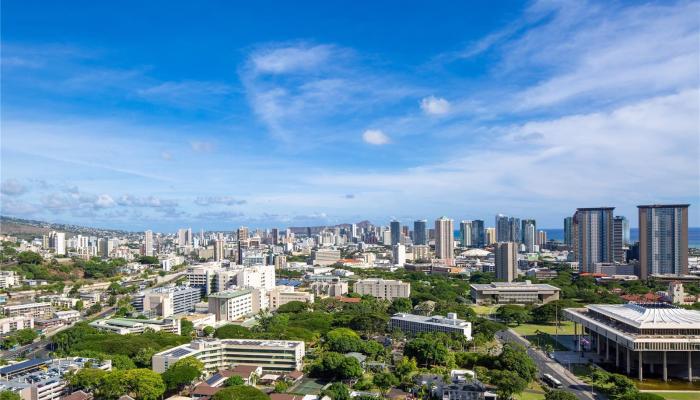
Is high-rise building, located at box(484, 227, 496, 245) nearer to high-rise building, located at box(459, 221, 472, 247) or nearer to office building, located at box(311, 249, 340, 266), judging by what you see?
high-rise building, located at box(459, 221, 472, 247)

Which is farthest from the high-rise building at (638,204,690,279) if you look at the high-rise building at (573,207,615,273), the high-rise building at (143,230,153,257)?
the high-rise building at (143,230,153,257)

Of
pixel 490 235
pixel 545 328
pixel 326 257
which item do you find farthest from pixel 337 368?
pixel 490 235

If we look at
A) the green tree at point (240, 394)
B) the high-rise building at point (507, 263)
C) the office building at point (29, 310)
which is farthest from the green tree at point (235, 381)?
the high-rise building at point (507, 263)

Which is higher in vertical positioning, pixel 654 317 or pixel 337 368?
pixel 654 317

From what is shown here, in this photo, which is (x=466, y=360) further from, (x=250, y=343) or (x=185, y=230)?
(x=185, y=230)

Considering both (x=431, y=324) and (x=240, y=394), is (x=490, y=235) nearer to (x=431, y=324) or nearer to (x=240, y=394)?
→ (x=431, y=324)

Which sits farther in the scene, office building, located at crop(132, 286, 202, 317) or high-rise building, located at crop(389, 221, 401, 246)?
high-rise building, located at crop(389, 221, 401, 246)

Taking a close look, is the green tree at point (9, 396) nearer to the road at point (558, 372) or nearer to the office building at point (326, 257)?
the road at point (558, 372)
